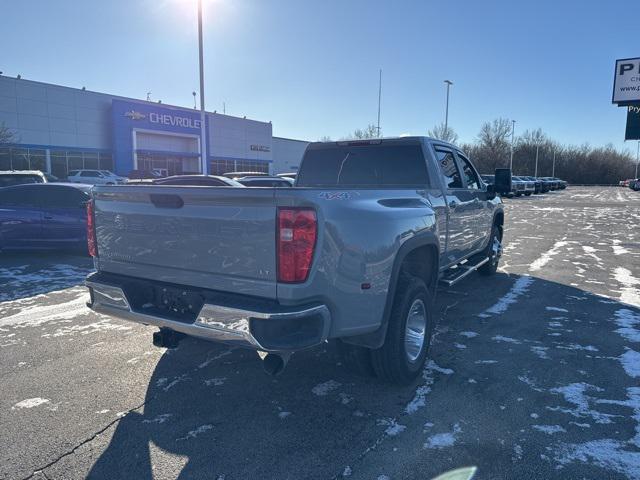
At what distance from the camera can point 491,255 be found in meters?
7.42

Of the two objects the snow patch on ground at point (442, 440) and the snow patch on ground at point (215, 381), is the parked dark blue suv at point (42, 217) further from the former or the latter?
the snow patch on ground at point (442, 440)

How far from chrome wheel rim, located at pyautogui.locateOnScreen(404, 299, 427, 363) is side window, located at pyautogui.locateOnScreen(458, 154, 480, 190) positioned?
2551 millimetres

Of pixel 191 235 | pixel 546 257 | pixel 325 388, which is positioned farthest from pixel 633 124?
pixel 191 235

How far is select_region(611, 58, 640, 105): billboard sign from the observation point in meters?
28.5

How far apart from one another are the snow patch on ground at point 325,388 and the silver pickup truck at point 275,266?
246mm

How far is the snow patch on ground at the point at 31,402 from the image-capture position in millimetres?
3340

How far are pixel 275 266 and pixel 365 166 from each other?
107 inches

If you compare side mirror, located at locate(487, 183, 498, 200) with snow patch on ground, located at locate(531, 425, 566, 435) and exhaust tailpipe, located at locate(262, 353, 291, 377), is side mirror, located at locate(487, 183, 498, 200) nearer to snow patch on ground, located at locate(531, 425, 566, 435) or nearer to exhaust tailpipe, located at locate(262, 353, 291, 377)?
snow patch on ground, located at locate(531, 425, 566, 435)

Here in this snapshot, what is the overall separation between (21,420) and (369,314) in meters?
2.50

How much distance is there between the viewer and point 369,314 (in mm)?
3127

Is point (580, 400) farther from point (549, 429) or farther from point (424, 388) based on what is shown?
point (424, 388)

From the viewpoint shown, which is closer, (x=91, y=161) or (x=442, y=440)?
(x=442, y=440)

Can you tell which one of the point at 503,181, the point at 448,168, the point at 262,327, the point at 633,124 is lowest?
the point at 262,327

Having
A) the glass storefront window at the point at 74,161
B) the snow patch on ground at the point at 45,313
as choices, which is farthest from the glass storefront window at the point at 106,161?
the snow patch on ground at the point at 45,313
